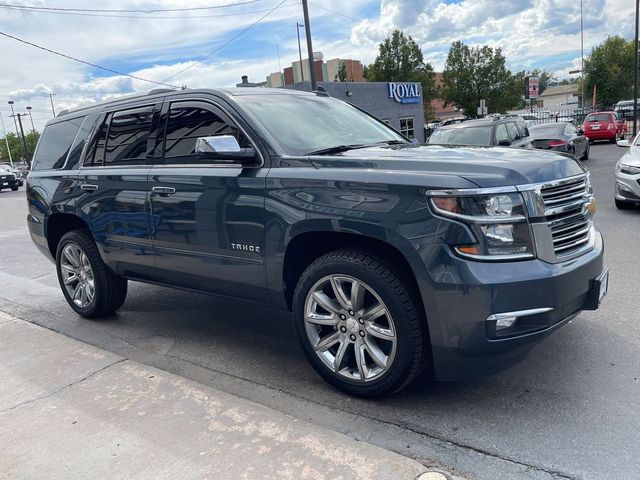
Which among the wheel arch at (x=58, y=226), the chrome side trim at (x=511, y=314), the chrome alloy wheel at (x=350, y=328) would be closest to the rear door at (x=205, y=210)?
the chrome alloy wheel at (x=350, y=328)

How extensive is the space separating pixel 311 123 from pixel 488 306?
78.8 inches

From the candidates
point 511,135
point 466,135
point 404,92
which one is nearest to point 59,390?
point 466,135

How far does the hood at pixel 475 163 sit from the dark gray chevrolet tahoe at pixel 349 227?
1cm

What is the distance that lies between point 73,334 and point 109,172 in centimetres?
154

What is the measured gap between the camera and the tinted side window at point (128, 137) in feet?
14.7

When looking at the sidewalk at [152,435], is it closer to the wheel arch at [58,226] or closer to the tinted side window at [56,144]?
the wheel arch at [58,226]

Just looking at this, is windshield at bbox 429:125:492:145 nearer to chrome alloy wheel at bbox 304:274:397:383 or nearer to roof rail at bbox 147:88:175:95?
roof rail at bbox 147:88:175:95

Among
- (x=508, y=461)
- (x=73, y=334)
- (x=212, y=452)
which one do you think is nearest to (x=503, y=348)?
(x=508, y=461)

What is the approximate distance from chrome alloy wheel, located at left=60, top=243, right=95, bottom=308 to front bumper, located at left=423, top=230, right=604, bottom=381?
3.57 meters

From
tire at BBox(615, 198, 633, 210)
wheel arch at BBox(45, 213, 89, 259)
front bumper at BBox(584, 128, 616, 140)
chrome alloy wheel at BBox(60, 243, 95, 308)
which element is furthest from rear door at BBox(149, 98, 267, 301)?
front bumper at BBox(584, 128, 616, 140)

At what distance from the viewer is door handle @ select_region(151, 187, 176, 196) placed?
407 cm

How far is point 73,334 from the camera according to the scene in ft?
16.4

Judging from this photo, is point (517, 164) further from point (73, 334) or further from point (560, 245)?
point (73, 334)

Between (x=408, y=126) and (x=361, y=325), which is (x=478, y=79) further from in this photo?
(x=361, y=325)
